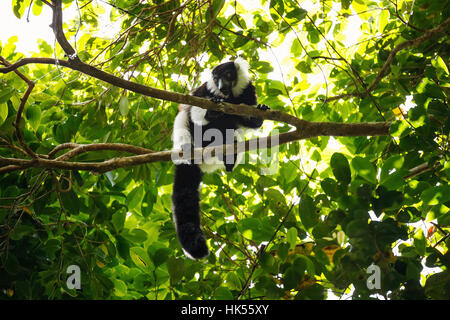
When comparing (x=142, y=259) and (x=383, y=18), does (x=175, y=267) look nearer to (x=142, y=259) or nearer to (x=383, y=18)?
(x=142, y=259)

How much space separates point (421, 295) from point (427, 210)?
653 mm

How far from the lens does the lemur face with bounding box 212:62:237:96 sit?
16.3 feet

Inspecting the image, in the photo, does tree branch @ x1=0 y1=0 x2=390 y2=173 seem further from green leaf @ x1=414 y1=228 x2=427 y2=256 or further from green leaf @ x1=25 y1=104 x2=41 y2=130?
green leaf @ x1=414 y1=228 x2=427 y2=256

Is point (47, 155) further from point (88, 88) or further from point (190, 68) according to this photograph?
point (190, 68)

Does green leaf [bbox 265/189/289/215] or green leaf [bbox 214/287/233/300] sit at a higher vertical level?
green leaf [bbox 265/189/289/215]

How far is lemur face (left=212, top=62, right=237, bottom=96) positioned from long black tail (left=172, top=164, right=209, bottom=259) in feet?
3.94

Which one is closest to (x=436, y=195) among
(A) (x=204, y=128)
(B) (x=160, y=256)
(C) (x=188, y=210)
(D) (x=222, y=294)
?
(D) (x=222, y=294)

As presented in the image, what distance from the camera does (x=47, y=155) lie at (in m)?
3.33

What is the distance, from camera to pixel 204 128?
16.1 feet

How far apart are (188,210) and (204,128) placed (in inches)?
57.4

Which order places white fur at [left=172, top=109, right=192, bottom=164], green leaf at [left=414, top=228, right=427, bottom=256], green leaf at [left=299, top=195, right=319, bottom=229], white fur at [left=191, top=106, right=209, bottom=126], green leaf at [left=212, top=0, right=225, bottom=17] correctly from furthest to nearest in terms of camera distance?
white fur at [left=172, top=109, right=192, bottom=164]
white fur at [left=191, top=106, right=209, bottom=126]
green leaf at [left=212, top=0, right=225, bottom=17]
green leaf at [left=299, top=195, right=319, bottom=229]
green leaf at [left=414, top=228, right=427, bottom=256]

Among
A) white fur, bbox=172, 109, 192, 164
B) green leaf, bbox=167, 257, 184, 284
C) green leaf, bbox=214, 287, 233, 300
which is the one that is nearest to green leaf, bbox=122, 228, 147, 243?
green leaf, bbox=167, 257, 184, 284

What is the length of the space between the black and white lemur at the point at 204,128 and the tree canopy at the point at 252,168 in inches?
7.4

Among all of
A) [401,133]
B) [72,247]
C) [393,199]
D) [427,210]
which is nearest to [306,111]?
[401,133]
